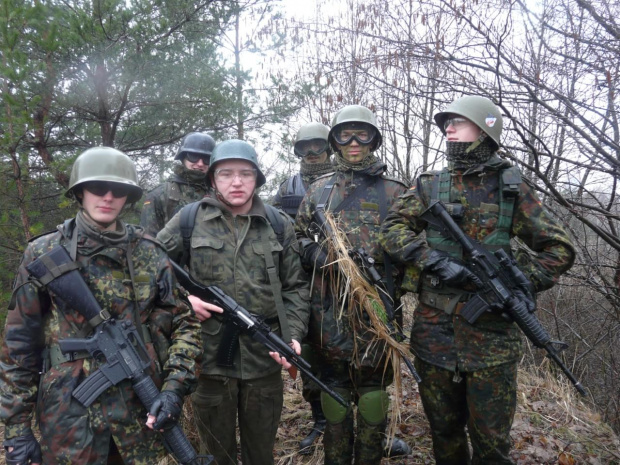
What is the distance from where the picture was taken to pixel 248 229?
2.88 metres

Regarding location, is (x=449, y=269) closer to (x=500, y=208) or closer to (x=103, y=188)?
(x=500, y=208)

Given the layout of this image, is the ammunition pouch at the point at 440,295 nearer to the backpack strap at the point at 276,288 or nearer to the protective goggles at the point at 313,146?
the backpack strap at the point at 276,288

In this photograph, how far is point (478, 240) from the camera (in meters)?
2.89

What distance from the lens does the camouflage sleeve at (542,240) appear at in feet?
9.02

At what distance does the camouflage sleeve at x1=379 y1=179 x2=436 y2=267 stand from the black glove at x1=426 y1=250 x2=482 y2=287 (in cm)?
8

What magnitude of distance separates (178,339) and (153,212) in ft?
8.31

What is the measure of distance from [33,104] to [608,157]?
565 centimetres

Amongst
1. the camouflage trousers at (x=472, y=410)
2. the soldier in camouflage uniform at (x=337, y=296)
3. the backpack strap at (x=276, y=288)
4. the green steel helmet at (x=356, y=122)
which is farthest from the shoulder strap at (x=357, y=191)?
the camouflage trousers at (x=472, y=410)

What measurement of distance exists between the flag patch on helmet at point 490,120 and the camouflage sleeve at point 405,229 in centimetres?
60

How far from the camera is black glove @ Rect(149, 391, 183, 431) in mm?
2010

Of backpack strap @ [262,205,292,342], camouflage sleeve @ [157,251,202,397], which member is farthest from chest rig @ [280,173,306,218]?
camouflage sleeve @ [157,251,202,397]

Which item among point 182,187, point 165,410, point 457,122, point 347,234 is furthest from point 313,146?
point 165,410

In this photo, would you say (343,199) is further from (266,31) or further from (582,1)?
(266,31)

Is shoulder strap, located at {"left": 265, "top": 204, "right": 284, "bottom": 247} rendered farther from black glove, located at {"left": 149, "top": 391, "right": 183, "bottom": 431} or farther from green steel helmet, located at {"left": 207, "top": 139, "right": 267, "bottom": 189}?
black glove, located at {"left": 149, "top": 391, "right": 183, "bottom": 431}
